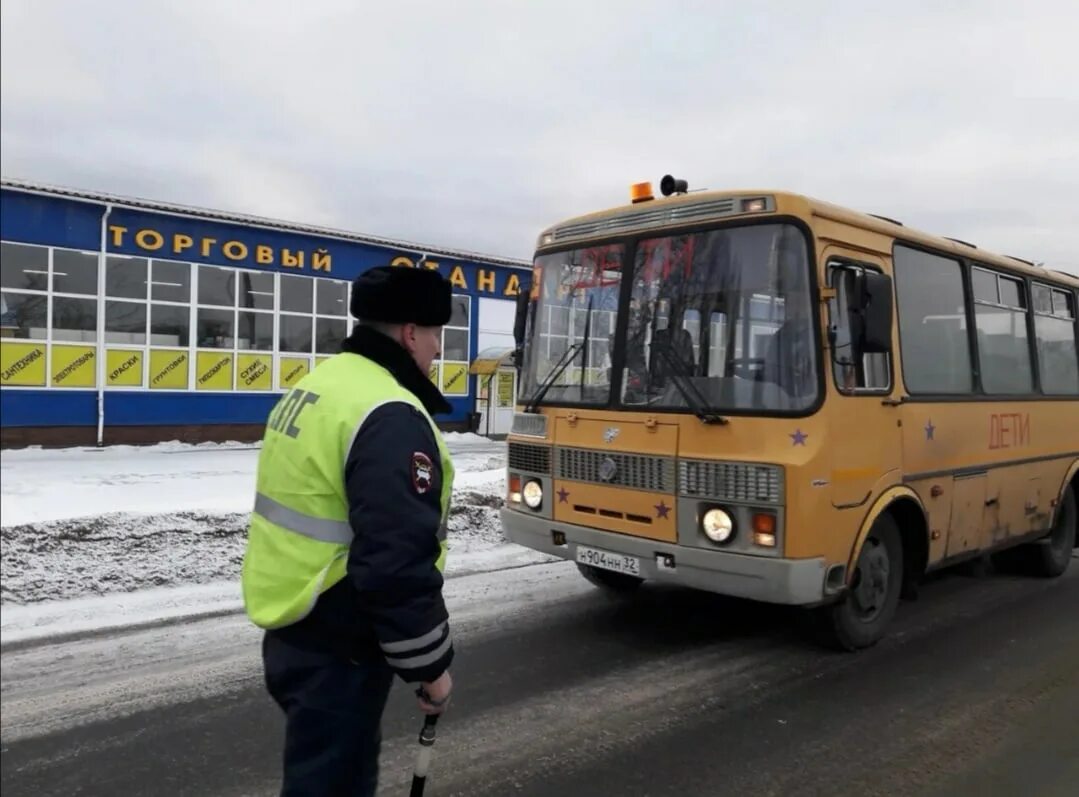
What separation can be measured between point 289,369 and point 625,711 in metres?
15.1

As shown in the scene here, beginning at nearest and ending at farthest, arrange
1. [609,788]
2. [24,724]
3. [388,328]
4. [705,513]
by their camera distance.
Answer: [388,328] → [609,788] → [24,724] → [705,513]

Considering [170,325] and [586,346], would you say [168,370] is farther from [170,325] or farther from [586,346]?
[586,346]

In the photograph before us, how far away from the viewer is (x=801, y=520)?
185 inches

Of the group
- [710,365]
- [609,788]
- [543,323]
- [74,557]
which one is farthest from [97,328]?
[609,788]

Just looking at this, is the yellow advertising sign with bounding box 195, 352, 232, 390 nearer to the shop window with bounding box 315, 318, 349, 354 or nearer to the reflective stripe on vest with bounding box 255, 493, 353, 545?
the shop window with bounding box 315, 318, 349, 354

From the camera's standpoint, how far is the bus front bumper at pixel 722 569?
4.69 metres

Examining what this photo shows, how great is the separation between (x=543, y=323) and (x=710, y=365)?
4.71ft

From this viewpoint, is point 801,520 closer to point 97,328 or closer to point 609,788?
point 609,788

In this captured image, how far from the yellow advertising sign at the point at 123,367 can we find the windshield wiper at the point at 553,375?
41.4 ft

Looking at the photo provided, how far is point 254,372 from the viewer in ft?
58.4

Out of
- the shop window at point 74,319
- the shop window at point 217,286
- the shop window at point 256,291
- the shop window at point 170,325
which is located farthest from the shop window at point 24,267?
the shop window at point 256,291

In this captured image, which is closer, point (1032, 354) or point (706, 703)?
point (706, 703)

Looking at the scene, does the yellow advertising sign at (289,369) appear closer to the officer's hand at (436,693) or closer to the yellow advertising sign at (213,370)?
the yellow advertising sign at (213,370)

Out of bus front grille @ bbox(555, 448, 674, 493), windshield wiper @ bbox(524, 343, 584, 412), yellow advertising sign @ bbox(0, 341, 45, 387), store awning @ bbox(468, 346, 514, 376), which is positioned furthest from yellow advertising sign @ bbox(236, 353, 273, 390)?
bus front grille @ bbox(555, 448, 674, 493)
